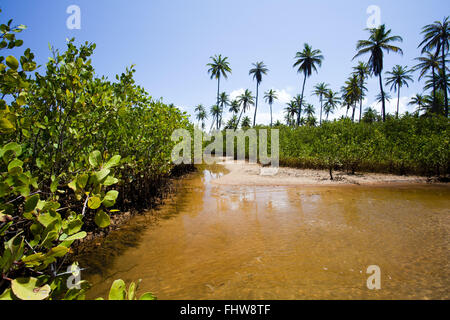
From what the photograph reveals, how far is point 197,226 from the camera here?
5008 millimetres

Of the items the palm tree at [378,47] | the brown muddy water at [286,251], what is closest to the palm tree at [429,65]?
the palm tree at [378,47]

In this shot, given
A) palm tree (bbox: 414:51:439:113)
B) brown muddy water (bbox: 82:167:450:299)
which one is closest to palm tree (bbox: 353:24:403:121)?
palm tree (bbox: 414:51:439:113)

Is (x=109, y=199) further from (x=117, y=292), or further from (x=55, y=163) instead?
(x=55, y=163)

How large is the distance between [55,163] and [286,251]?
12.2 feet

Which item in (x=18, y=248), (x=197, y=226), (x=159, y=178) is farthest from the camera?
(x=159, y=178)

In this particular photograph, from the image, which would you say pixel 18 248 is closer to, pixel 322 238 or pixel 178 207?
pixel 322 238

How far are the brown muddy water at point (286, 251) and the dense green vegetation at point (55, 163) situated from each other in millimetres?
1123

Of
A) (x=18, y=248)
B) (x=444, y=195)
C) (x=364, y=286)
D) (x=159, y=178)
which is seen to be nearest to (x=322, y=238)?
(x=364, y=286)

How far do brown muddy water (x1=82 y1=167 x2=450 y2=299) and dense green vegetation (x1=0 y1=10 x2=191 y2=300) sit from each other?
3.68 feet

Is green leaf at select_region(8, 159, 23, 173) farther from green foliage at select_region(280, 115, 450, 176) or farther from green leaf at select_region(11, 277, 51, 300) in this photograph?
green foliage at select_region(280, 115, 450, 176)

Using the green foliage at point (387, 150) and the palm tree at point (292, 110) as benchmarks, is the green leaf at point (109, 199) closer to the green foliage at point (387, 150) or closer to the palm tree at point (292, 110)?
the green foliage at point (387, 150)

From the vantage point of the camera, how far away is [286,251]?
374 centimetres

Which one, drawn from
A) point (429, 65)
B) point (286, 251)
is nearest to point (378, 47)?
point (429, 65)
